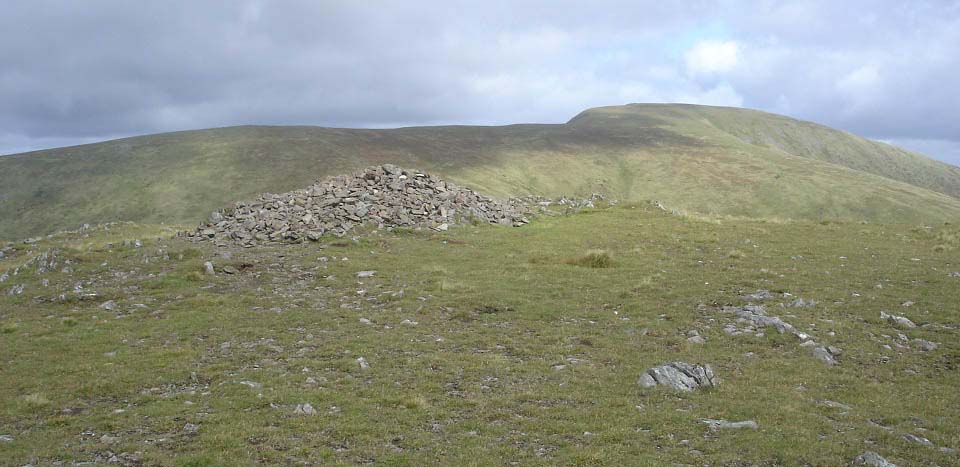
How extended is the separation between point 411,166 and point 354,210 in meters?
78.7

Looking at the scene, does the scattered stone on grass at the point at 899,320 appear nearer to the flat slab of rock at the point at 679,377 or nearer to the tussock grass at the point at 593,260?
the flat slab of rock at the point at 679,377

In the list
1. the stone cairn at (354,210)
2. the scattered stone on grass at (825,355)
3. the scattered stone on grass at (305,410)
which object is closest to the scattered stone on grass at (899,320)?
the scattered stone on grass at (825,355)

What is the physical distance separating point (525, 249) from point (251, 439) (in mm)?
23524

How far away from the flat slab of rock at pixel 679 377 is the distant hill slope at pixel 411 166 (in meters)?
83.1

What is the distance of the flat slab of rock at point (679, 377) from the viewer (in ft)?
45.2

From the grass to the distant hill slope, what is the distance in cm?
6898

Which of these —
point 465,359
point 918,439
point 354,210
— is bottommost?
point 465,359

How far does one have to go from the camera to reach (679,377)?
46.0ft

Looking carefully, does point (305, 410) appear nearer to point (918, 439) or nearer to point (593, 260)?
point (918, 439)

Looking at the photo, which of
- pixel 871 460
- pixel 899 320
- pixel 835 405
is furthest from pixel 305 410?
pixel 899 320

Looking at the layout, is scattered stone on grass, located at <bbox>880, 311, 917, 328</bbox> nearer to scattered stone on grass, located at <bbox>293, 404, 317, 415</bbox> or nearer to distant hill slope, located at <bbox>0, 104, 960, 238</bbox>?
scattered stone on grass, located at <bbox>293, 404, 317, 415</bbox>

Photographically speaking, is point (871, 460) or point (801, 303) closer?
point (871, 460)

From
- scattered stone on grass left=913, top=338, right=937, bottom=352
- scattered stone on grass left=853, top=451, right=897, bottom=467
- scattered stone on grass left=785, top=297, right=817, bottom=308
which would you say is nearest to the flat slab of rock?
scattered stone on grass left=853, top=451, right=897, bottom=467

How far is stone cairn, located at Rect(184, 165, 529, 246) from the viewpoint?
1410 inches
